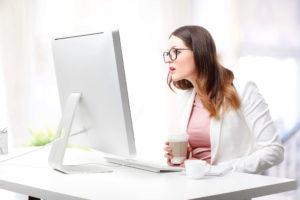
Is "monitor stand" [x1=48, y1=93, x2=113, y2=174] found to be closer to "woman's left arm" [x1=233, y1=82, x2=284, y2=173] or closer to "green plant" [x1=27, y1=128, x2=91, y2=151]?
"woman's left arm" [x1=233, y1=82, x2=284, y2=173]

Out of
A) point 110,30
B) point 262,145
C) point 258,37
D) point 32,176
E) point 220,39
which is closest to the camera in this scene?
point 110,30

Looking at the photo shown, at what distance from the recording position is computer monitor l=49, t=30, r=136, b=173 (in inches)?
66.5

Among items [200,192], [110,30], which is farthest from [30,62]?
[200,192]

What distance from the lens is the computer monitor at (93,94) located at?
1.69 meters

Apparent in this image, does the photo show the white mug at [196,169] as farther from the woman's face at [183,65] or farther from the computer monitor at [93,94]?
the woman's face at [183,65]

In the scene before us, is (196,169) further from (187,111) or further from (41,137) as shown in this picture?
(41,137)

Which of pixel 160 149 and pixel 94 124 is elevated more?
pixel 94 124

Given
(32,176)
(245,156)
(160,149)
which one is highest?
(32,176)

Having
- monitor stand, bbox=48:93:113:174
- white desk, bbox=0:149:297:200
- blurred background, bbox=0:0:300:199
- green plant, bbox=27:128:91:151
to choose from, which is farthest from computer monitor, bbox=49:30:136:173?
green plant, bbox=27:128:91:151

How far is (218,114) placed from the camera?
2.26m

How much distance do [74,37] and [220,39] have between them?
8.18 feet

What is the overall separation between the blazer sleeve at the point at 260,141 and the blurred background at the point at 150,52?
1692 millimetres

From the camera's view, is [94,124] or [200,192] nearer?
[200,192]

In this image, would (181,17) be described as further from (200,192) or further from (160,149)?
(200,192)
